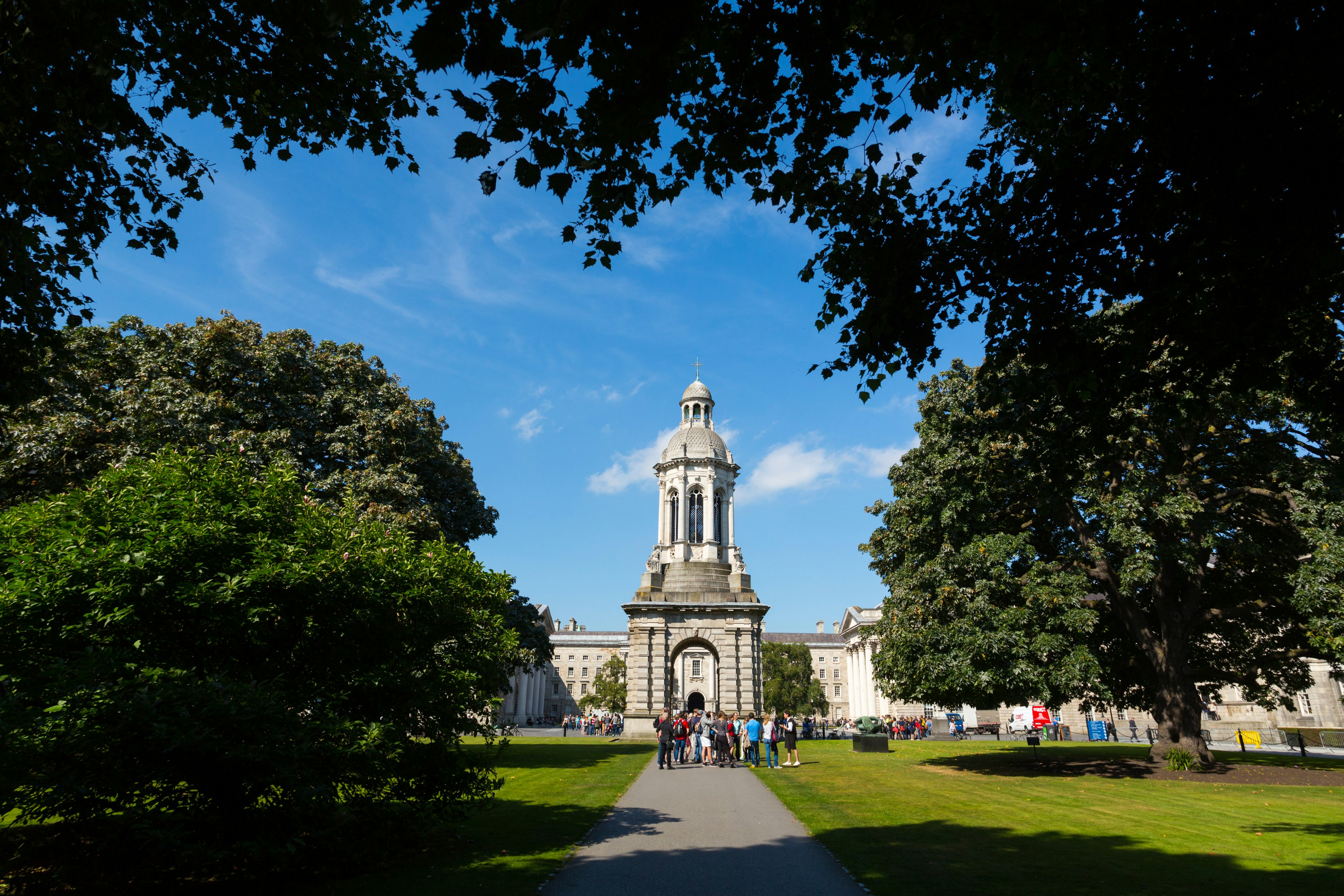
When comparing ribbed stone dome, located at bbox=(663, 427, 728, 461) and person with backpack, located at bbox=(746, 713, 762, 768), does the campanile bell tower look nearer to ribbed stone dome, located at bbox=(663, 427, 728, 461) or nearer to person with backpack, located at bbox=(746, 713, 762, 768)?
ribbed stone dome, located at bbox=(663, 427, 728, 461)

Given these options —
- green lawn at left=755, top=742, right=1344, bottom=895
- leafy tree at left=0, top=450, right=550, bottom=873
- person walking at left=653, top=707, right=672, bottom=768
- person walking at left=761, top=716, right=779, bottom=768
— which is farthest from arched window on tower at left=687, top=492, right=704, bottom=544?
leafy tree at left=0, top=450, right=550, bottom=873

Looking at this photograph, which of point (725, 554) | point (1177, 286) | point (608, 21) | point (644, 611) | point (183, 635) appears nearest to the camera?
point (608, 21)

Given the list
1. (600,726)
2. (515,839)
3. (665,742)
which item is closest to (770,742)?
(665,742)

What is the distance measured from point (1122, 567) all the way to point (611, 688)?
7672 centimetres

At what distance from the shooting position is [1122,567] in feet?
63.8

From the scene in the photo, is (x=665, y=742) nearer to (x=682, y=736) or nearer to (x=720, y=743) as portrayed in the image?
(x=720, y=743)

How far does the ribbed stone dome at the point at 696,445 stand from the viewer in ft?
160

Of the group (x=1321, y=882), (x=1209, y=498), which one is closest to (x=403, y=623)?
(x=1321, y=882)

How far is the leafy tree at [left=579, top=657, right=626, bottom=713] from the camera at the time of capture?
290 feet

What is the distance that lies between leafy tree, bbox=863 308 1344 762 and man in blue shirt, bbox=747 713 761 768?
4.67m

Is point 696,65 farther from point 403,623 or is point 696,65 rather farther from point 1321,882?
point 1321,882

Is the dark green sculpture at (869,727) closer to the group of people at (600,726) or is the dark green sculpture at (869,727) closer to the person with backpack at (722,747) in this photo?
the person with backpack at (722,747)

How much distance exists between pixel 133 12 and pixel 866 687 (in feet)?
277

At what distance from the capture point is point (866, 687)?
3209 inches
